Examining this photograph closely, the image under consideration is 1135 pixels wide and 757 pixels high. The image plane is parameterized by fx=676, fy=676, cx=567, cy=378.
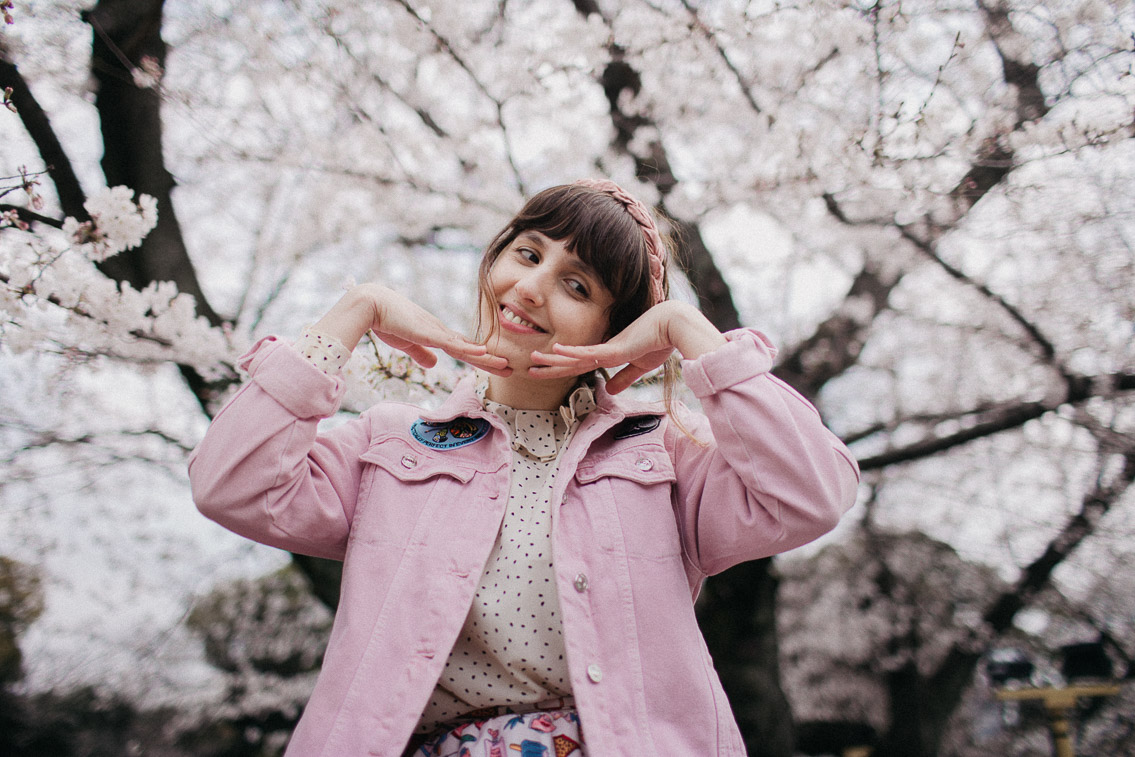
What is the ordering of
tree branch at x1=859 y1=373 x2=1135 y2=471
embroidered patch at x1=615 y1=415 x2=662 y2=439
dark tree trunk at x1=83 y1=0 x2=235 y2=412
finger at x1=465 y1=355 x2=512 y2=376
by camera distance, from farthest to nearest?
tree branch at x1=859 y1=373 x2=1135 y2=471 → dark tree trunk at x1=83 y1=0 x2=235 y2=412 → embroidered patch at x1=615 y1=415 x2=662 y2=439 → finger at x1=465 y1=355 x2=512 y2=376

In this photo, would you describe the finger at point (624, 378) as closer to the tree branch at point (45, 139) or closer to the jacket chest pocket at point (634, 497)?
the jacket chest pocket at point (634, 497)

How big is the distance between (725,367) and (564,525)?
0.42m

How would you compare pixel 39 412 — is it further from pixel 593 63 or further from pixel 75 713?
pixel 593 63

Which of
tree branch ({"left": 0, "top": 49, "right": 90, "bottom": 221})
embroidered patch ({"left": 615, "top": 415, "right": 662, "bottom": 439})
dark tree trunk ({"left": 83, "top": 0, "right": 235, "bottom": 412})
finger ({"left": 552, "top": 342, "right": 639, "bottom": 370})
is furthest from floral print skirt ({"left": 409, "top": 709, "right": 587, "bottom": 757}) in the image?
dark tree trunk ({"left": 83, "top": 0, "right": 235, "bottom": 412})

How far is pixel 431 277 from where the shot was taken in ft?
17.5

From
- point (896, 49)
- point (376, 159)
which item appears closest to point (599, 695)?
point (896, 49)

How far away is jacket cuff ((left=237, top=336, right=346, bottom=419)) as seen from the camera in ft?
3.81

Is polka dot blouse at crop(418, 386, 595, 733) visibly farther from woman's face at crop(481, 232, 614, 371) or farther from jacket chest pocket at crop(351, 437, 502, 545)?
woman's face at crop(481, 232, 614, 371)

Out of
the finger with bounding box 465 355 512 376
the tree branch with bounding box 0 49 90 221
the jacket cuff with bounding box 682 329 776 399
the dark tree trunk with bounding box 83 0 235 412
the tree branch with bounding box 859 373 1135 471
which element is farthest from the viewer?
the tree branch with bounding box 859 373 1135 471

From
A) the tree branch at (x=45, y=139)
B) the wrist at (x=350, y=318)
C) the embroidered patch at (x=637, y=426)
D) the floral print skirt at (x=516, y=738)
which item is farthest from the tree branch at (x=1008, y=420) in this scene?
the tree branch at (x=45, y=139)

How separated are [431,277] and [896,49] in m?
3.44

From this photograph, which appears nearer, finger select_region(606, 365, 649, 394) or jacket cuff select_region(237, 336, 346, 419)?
jacket cuff select_region(237, 336, 346, 419)

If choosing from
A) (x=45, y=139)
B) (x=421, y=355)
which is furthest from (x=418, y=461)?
(x=45, y=139)

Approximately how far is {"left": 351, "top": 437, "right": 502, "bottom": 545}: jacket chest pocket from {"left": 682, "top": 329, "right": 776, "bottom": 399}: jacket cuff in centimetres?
43
